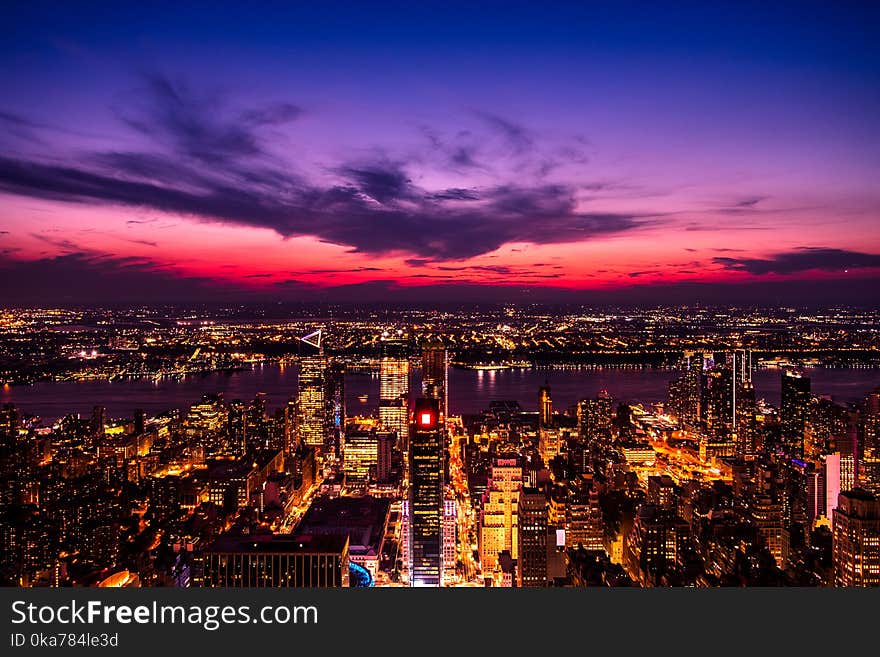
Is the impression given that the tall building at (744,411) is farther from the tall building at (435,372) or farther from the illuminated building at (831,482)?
the tall building at (435,372)

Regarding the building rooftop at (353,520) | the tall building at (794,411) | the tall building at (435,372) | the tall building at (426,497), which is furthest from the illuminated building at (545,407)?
the tall building at (794,411)

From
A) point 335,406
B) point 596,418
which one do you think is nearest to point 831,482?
point 596,418

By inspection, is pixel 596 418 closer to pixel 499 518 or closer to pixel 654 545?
pixel 499 518

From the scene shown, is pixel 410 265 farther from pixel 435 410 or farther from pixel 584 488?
pixel 584 488

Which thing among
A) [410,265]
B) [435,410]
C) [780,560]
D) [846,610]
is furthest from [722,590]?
[435,410]

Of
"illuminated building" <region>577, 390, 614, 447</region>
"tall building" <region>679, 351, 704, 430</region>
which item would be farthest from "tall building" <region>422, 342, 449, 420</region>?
"tall building" <region>679, 351, 704, 430</region>
